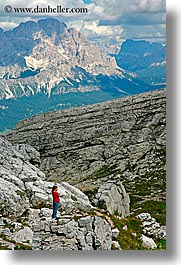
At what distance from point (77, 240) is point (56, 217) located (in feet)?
4.02

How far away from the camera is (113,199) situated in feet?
98.9

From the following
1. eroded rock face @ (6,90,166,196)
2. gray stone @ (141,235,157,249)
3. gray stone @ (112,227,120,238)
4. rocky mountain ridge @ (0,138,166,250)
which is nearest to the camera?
rocky mountain ridge @ (0,138,166,250)

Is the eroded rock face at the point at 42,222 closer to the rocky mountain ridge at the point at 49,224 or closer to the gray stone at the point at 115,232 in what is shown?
the rocky mountain ridge at the point at 49,224

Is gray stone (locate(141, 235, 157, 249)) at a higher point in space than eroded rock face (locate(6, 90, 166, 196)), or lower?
lower

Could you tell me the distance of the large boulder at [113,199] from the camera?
2802 cm

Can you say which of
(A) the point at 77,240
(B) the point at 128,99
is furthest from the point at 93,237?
(B) the point at 128,99

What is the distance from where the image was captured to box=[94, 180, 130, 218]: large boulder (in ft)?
91.9

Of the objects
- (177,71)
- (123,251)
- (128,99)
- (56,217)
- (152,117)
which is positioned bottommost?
(123,251)

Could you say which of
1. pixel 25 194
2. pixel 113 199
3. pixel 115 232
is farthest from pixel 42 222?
pixel 113 199

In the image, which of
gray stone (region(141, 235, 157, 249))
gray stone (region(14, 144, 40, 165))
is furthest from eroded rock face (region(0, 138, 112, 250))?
gray stone (region(14, 144, 40, 165))

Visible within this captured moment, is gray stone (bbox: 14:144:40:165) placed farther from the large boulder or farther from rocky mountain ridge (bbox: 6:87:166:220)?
rocky mountain ridge (bbox: 6:87:166:220)

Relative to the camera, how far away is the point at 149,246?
63.5ft

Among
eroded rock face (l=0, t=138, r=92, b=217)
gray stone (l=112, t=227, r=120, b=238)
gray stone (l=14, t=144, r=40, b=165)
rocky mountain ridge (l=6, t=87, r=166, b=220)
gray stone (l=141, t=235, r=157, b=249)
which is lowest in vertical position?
gray stone (l=141, t=235, r=157, b=249)

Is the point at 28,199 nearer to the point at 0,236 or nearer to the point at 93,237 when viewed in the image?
the point at 0,236
